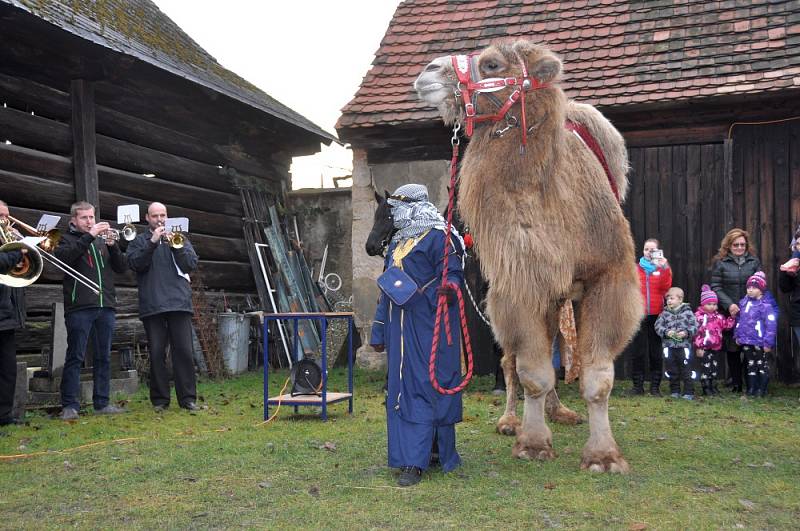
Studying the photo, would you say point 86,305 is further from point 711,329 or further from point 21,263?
point 711,329

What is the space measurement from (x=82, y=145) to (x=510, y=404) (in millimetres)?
6595

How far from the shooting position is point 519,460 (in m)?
5.53

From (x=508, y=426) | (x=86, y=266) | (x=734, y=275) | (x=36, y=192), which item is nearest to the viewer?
(x=508, y=426)

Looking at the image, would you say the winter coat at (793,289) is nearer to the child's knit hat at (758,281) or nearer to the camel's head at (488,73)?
the child's knit hat at (758,281)

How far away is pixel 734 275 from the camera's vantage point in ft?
30.3

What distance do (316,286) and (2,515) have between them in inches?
399

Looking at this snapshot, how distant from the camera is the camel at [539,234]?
517cm

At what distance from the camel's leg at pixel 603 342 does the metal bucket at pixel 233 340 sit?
7.85 metres

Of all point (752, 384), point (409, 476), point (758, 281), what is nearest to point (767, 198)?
point (758, 281)

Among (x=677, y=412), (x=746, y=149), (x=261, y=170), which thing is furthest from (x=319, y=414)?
(x=261, y=170)

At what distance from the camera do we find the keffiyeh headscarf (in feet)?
17.9

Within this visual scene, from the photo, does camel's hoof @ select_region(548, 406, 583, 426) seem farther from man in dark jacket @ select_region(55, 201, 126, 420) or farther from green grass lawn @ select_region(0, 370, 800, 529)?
man in dark jacket @ select_region(55, 201, 126, 420)

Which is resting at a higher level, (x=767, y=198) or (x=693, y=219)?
(x=767, y=198)

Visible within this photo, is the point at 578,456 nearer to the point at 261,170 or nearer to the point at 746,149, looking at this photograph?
the point at 746,149
